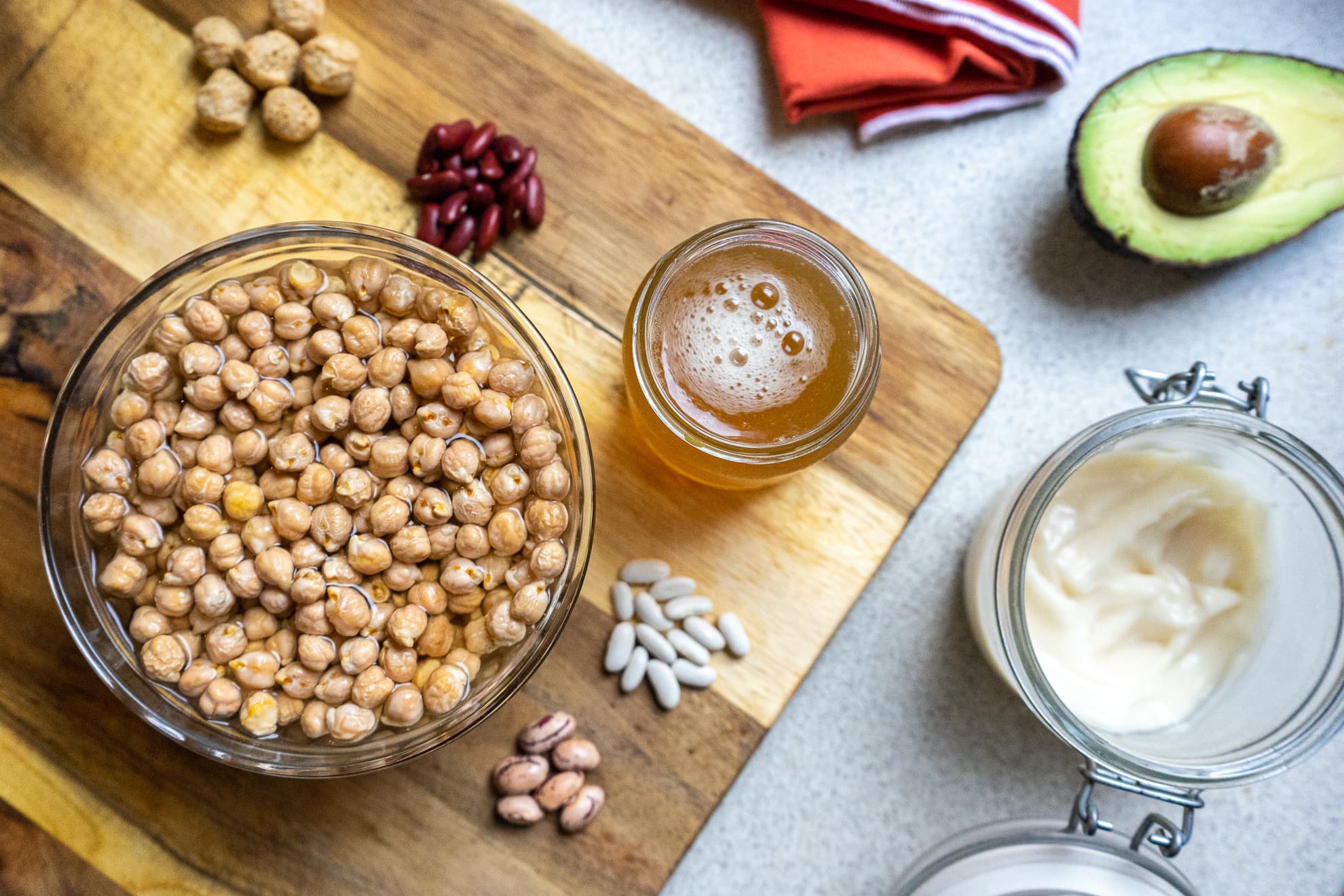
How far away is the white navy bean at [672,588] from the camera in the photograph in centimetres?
103

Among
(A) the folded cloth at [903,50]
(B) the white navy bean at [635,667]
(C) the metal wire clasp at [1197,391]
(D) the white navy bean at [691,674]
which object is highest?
(A) the folded cloth at [903,50]

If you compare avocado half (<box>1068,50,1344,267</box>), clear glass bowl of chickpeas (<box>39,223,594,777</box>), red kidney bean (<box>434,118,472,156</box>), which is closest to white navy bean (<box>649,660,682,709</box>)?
clear glass bowl of chickpeas (<box>39,223,594,777</box>)

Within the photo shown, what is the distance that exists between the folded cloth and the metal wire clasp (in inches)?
16.1

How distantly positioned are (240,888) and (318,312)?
0.62 m

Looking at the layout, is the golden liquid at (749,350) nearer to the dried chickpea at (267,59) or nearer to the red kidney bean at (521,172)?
the red kidney bean at (521,172)

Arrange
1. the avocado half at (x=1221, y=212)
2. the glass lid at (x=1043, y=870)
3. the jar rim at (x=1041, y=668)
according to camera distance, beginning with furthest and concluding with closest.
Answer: the avocado half at (x=1221, y=212)
the glass lid at (x=1043, y=870)
the jar rim at (x=1041, y=668)

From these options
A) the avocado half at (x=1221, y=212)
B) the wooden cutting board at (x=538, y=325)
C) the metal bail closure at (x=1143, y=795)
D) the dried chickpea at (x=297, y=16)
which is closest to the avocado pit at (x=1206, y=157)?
the avocado half at (x=1221, y=212)

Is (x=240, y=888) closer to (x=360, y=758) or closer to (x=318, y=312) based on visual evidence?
(x=360, y=758)

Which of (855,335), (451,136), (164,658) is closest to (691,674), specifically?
(855,335)

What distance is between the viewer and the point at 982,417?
117cm

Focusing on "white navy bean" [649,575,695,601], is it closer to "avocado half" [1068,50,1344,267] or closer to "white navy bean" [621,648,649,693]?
"white navy bean" [621,648,649,693]

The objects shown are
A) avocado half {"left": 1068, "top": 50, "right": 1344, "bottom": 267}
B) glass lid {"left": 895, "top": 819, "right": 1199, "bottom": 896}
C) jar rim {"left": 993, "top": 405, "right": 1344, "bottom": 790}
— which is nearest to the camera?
jar rim {"left": 993, "top": 405, "right": 1344, "bottom": 790}

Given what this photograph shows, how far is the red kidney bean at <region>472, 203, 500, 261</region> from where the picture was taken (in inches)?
39.8

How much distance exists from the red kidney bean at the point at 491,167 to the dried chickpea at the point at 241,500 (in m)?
0.40
